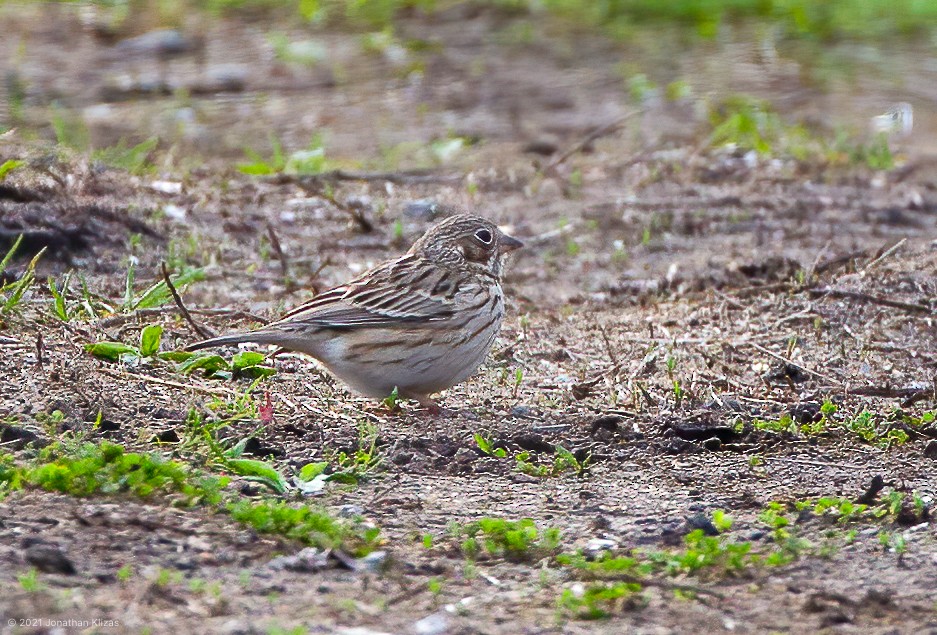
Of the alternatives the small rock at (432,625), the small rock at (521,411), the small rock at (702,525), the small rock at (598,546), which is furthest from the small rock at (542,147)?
the small rock at (432,625)

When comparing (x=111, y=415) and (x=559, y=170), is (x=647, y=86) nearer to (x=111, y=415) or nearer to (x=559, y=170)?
(x=559, y=170)

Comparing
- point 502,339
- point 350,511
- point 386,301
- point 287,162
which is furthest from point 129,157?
point 350,511

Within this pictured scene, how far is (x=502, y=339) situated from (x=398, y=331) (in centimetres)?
121

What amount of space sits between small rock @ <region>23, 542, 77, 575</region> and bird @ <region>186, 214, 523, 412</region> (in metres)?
1.80

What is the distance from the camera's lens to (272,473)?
17.3 ft

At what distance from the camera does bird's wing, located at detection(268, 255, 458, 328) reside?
6426 millimetres

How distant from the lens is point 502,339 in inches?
299

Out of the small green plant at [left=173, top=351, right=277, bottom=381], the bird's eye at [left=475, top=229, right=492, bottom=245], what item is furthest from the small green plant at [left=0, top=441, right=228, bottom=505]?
the bird's eye at [left=475, top=229, right=492, bottom=245]

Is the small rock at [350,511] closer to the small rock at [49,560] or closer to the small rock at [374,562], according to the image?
the small rock at [374,562]

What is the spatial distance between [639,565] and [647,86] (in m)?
9.27

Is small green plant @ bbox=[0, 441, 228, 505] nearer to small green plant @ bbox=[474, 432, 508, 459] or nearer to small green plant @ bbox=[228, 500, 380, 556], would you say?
small green plant @ bbox=[228, 500, 380, 556]

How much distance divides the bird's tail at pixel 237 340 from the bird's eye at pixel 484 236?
56.0 inches

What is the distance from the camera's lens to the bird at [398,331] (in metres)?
6.35

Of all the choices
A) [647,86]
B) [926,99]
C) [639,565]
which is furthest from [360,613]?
[926,99]
